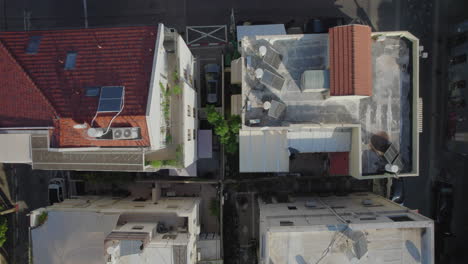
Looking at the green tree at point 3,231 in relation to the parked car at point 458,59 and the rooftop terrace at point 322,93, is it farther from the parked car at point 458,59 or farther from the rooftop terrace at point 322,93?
the parked car at point 458,59

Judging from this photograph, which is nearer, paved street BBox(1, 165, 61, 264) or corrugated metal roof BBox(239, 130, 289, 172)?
corrugated metal roof BBox(239, 130, 289, 172)

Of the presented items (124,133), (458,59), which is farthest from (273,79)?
(458,59)

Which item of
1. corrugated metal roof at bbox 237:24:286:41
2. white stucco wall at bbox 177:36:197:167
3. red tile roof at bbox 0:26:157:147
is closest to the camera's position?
red tile roof at bbox 0:26:157:147

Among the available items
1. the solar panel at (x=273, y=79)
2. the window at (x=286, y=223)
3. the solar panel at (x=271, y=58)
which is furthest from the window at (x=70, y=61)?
the window at (x=286, y=223)

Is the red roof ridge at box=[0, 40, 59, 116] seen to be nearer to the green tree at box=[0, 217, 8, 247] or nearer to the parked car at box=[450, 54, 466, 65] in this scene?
the green tree at box=[0, 217, 8, 247]

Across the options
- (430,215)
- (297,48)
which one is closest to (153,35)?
(297,48)

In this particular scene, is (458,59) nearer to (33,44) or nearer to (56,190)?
(33,44)

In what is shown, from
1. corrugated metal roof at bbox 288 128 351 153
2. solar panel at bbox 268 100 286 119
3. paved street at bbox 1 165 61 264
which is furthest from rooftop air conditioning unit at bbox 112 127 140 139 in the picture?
paved street at bbox 1 165 61 264
